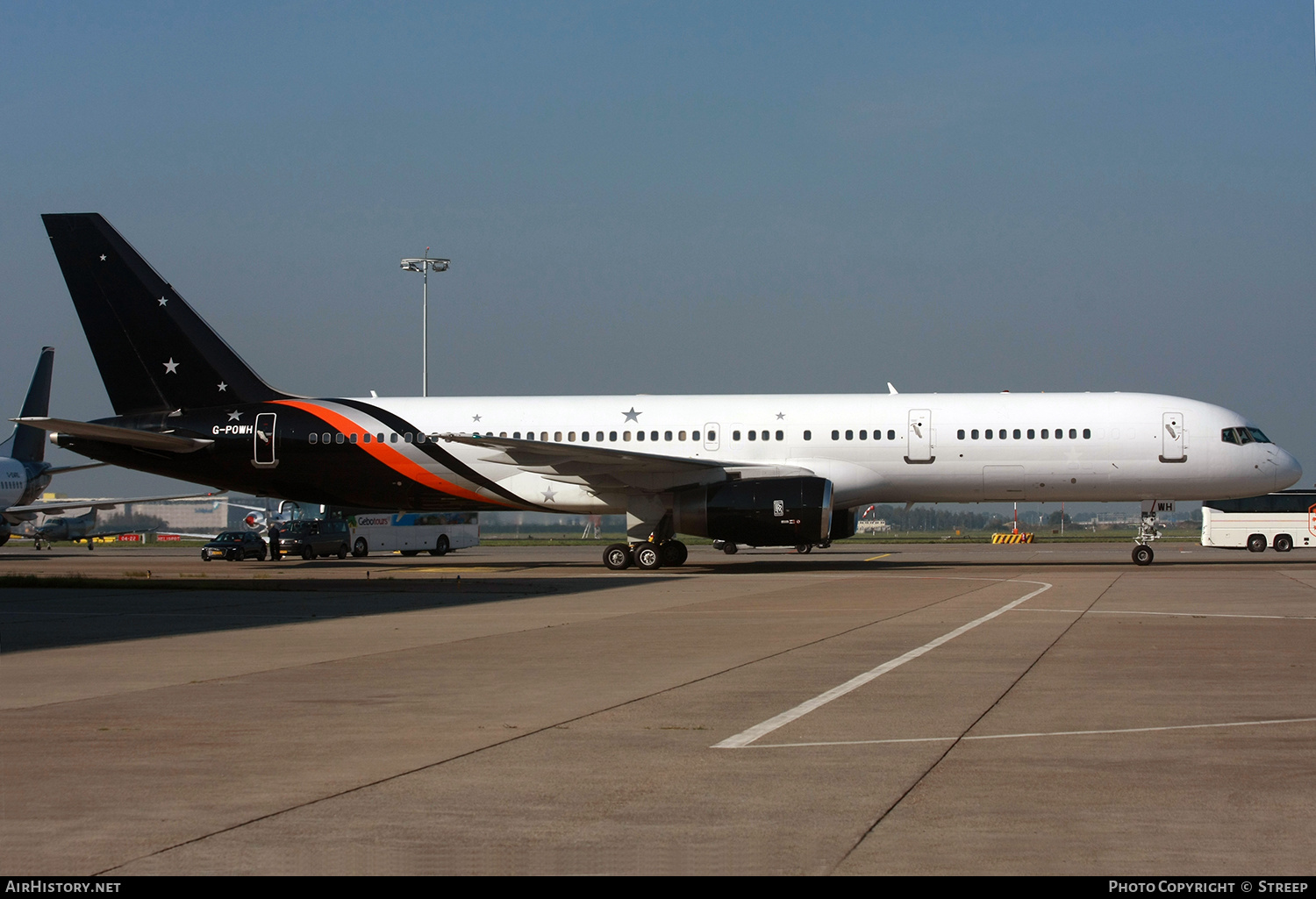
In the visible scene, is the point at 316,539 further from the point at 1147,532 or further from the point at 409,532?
the point at 1147,532

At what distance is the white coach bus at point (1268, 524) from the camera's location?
4225 centimetres

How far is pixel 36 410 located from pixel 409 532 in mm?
20753

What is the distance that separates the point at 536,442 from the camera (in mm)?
26750

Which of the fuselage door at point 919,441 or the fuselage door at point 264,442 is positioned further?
the fuselage door at point 264,442

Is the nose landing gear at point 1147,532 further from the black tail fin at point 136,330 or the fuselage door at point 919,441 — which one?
the black tail fin at point 136,330

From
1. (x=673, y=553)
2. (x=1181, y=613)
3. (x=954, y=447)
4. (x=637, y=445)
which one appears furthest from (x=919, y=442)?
(x=1181, y=613)

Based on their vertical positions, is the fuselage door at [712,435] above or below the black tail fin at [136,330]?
below

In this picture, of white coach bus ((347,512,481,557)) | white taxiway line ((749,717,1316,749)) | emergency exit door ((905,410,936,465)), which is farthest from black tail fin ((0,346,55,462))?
white taxiway line ((749,717,1316,749))

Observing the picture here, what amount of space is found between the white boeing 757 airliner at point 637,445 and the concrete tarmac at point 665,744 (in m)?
12.3

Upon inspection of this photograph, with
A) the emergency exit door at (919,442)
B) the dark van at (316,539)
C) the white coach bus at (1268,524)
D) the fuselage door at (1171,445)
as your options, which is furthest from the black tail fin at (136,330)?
the white coach bus at (1268,524)

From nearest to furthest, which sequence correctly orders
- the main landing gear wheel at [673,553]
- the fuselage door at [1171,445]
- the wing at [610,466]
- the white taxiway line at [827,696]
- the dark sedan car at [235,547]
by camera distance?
the white taxiway line at [827,696], the wing at [610,466], the fuselage door at [1171,445], the main landing gear wheel at [673,553], the dark sedan car at [235,547]

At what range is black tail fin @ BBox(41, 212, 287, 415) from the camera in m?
29.9

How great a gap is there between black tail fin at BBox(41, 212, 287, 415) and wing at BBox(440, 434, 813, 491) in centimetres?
663

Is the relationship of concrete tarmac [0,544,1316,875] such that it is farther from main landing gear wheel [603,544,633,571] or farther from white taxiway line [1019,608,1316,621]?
main landing gear wheel [603,544,633,571]
